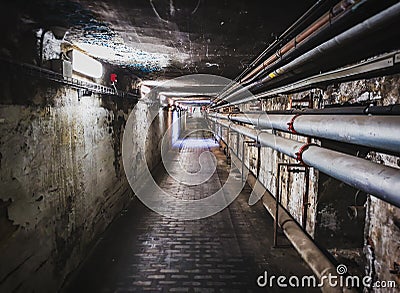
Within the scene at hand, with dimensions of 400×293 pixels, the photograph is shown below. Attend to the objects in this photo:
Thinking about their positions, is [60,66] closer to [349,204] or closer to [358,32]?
[358,32]

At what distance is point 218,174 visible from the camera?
7.16 meters

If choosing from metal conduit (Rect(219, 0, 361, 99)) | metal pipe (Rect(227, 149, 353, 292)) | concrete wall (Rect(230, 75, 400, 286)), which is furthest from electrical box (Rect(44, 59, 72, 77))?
metal pipe (Rect(227, 149, 353, 292))

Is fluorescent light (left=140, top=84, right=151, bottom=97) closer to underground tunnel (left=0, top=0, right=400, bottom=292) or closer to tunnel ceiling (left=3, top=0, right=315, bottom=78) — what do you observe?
underground tunnel (left=0, top=0, right=400, bottom=292)

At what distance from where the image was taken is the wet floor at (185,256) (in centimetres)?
257

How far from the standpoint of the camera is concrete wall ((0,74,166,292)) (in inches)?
68.7

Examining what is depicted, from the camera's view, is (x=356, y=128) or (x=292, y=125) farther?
(x=292, y=125)

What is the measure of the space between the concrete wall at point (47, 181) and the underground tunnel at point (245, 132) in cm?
1

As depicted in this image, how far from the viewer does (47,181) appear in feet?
7.23

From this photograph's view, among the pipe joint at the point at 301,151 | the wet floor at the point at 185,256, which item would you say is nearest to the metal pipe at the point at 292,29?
the pipe joint at the point at 301,151

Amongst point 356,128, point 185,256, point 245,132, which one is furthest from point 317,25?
point 245,132

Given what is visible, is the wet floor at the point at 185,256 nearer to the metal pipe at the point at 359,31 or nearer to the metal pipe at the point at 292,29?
the metal pipe at the point at 359,31

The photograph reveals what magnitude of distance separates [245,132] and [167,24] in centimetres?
291

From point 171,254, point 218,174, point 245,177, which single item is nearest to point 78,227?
point 171,254

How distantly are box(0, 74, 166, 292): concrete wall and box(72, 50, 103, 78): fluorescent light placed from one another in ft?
0.87
